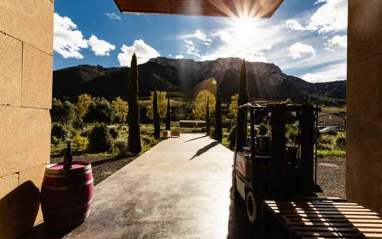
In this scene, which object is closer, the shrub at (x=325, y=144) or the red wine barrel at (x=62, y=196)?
the red wine barrel at (x=62, y=196)

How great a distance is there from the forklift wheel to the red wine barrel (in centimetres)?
335

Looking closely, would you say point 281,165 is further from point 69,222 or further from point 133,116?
point 133,116

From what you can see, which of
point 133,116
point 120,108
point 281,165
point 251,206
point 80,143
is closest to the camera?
point 281,165

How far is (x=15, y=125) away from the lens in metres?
3.63

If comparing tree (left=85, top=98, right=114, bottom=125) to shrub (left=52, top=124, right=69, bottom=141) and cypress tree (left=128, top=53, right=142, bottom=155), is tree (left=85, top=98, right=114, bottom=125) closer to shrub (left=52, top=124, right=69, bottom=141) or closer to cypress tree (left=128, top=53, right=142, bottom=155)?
shrub (left=52, top=124, right=69, bottom=141)

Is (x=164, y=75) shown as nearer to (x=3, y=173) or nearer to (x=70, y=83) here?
(x=70, y=83)

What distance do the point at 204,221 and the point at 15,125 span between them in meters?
3.95

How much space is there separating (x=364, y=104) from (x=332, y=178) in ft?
18.5

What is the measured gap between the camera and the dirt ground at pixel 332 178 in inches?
271

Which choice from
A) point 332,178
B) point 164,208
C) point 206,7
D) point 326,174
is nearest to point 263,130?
point 326,174

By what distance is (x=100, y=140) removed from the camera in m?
14.6

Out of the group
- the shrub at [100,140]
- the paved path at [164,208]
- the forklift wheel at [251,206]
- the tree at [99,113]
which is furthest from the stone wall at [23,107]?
the tree at [99,113]

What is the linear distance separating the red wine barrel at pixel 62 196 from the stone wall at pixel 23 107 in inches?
13.0

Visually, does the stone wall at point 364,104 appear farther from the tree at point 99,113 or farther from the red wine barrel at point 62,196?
the tree at point 99,113
